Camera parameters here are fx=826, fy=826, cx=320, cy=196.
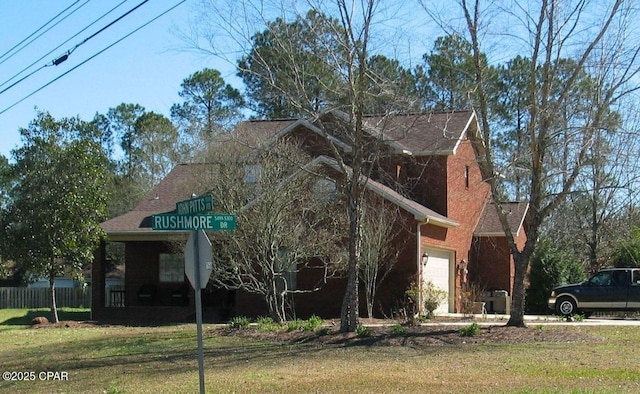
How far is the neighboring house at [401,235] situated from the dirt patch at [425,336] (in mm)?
6210

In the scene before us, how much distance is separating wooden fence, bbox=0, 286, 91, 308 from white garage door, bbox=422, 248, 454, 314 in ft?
63.0

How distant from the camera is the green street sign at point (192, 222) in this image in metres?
10.4

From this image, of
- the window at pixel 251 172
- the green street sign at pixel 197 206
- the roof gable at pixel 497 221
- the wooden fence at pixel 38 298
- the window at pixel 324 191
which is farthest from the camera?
the wooden fence at pixel 38 298

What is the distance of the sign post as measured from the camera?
10273 millimetres

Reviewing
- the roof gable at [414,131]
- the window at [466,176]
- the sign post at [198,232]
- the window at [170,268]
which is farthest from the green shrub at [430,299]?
the sign post at [198,232]

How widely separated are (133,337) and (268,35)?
343 inches

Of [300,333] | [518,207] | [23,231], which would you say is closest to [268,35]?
[300,333]

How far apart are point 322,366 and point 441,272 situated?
1514 centimetres

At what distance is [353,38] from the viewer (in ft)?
62.6

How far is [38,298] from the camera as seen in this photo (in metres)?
41.2

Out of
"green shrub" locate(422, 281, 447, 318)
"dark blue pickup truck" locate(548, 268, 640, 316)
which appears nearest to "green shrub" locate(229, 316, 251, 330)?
"green shrub" locate(422, 281, 447, 318)

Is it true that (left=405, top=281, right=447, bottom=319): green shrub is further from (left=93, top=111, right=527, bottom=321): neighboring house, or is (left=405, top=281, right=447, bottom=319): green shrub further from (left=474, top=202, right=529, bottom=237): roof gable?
(left=474, top=202, right=529, bottom=237): roof gable

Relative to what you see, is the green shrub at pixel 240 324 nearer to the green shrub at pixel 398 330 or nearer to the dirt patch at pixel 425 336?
the dirt patch at pixel 425 336

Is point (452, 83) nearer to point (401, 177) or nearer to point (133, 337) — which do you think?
point (401, 177)
